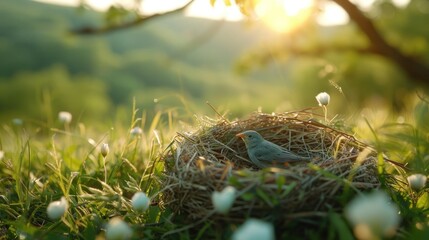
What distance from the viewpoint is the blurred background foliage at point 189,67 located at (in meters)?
7.07

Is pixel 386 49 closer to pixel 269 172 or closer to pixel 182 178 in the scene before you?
pixel 269 172

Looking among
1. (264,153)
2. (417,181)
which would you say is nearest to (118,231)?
(264,153)

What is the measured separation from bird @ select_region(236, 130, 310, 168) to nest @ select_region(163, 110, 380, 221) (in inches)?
4.9

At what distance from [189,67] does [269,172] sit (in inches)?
3583

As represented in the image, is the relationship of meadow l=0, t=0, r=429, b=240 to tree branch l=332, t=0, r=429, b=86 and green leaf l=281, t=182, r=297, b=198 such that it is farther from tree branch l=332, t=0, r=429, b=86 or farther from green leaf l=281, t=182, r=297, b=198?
tree branch l=332, t=0, r=429, b=86

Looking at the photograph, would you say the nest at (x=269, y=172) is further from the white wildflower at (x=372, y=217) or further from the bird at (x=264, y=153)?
the white wildflower at (x=372, y=217)

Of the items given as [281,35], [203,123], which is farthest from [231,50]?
[203,123]

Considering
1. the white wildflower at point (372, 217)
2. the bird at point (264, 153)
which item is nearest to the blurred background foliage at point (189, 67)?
the bird at point (264, 153)

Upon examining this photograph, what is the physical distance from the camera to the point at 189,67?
92.6 metres

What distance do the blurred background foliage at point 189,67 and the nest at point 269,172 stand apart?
41 centimetres

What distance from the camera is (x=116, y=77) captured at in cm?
6656

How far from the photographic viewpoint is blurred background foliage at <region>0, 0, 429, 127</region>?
7.07 meters

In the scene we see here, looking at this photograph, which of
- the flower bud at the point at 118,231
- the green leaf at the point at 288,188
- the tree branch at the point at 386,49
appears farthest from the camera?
the tree branch at the point at 386,49

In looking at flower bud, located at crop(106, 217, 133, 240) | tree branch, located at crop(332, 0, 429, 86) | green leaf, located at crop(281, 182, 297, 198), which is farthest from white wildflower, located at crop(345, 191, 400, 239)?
tree branch, located at crop(332, 0, 429, 86)
